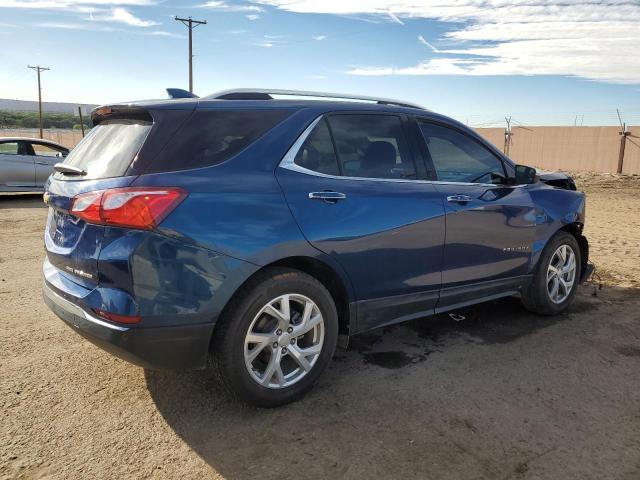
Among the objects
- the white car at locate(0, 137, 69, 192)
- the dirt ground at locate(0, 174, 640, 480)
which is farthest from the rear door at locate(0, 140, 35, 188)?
the dirt ground at locate(0, 174, 640, 480)

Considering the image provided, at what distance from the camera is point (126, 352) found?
2.80m

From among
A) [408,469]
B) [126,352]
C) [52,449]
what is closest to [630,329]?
[408,469]

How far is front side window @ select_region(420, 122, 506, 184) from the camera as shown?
4.03 m

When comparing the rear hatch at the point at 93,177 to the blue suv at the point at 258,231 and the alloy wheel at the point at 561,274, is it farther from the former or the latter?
the alloy wheel at the point at 561,274

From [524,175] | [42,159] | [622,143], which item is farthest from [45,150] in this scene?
[622,143]

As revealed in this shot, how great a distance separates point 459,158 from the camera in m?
4.25

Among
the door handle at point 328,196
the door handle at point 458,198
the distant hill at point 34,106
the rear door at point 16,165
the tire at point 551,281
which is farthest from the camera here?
the distant hill at point 34,106

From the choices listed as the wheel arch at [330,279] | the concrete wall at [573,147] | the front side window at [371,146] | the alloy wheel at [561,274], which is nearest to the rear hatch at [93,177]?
the wheel arch at [330,279]

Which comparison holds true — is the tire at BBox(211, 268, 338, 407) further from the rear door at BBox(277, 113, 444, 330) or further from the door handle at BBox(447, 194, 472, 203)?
the door handle at BBox(447, 194, 472, 203)

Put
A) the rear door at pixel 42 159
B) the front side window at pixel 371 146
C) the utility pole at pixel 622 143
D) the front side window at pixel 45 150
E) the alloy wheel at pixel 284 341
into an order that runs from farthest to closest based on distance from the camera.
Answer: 1. the utility pole at pixel 622 143
2. the front side window at pixel 45 150
3. the rear door at pixel 42 159
4. the front side window at pixel 371 146
5. the alloy wheel at pixel 284 341

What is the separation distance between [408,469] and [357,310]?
3.63 ft

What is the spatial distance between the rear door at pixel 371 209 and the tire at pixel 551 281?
4.48 feet

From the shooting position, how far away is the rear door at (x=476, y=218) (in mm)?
3996

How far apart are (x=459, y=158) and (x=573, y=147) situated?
79.3 feet
